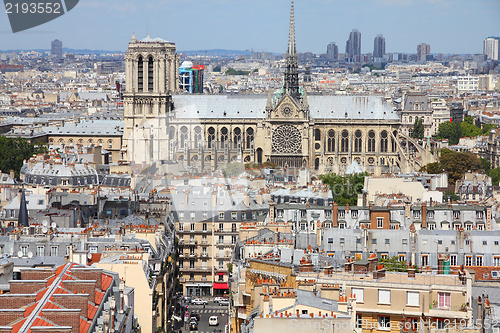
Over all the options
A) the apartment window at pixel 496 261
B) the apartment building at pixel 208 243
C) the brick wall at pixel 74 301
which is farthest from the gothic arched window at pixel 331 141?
the brick wall at pixel 74 301

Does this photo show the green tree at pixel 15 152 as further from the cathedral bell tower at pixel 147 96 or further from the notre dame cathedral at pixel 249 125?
the notre dame cathedral at pixel 249 125

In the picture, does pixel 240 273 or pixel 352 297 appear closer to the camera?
pixel 352 297

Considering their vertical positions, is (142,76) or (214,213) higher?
(142,76)

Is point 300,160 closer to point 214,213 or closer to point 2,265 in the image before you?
point 214,213

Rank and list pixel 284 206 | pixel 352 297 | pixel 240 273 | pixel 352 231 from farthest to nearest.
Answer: pixel 284 206, pixel 352 231, pixel 240 273, pixel 352 297

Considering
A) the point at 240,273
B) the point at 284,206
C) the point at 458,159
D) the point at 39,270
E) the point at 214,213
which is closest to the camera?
the point at 39,270

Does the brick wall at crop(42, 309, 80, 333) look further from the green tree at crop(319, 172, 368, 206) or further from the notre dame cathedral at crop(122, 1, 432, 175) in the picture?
the notre dame cathedral at crop(122, 1, 432, 175)

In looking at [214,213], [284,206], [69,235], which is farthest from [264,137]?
[69,235]
